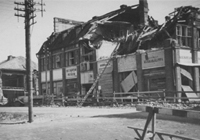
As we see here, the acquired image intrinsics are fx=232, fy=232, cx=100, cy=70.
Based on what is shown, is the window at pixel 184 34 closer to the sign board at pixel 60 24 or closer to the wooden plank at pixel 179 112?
the wooden plank at pixel 179 112

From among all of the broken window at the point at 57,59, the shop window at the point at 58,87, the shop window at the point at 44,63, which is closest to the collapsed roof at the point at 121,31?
the broken window at the point at 57,59

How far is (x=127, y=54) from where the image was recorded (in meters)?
24.0

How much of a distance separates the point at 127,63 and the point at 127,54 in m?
0.97

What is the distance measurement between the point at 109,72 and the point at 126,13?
8717 mm

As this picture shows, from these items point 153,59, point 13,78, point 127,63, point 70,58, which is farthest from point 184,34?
point 13,78

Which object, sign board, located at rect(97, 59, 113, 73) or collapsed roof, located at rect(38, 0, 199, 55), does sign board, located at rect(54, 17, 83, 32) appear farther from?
sign board, located at rect(97, 59, 113, 73)

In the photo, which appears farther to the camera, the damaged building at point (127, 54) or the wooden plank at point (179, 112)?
the damaged building at point (127, 54)

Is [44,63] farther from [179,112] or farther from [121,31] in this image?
[179,112]

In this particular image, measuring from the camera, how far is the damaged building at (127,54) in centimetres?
2058

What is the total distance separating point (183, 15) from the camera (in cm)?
2228

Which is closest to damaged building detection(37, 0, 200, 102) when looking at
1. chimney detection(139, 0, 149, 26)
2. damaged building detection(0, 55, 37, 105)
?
chimney detection(139, 0, 149, 26)

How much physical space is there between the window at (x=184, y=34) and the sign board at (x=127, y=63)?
4.61 m

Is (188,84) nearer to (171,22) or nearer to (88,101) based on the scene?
(171,22)

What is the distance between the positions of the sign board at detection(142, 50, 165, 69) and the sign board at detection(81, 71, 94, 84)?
775 cm
